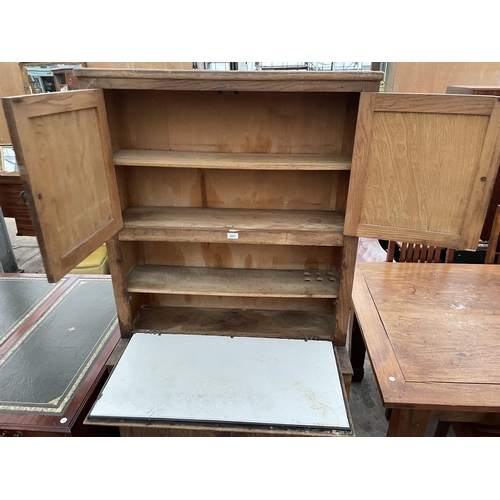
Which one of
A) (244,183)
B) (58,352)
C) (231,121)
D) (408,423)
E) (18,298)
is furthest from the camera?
(18,298)

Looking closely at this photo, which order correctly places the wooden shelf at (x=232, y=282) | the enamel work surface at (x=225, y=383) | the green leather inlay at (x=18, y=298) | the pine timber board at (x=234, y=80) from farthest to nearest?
the green leather inlay at (x=18, y=298) → the wooden shelf at (x=232, y=282) → the enamel work surface at (x=225, y=383) → the pine timber board at (x=234, y=80)

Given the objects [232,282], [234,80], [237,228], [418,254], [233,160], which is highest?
[234,80]

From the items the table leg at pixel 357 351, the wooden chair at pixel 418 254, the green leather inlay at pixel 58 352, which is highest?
the wooden chair at pixel 418 254

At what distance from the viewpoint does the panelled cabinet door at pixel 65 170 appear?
1.02 meters

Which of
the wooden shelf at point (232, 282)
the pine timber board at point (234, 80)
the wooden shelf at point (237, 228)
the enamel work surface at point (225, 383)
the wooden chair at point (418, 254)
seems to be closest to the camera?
the pine timber board at point (234, 80)

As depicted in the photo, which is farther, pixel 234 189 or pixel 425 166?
pixel 234 189

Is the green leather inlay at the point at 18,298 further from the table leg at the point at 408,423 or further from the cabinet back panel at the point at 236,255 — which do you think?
the table leg at the point at 408,423

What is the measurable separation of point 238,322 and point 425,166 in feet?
3.99

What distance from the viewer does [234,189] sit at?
6.13 feet

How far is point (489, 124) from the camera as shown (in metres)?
1.24

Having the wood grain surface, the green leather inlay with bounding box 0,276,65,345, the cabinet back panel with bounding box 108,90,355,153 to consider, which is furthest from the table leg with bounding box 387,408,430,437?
the green leather inlay with bounding box 0,276,65,345

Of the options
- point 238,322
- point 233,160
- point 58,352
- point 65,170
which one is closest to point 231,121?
point 233,160

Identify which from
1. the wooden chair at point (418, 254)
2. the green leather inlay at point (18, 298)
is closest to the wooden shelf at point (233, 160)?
the wooden chair at point (418, 254)

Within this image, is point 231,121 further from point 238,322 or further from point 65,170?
point 238,322
